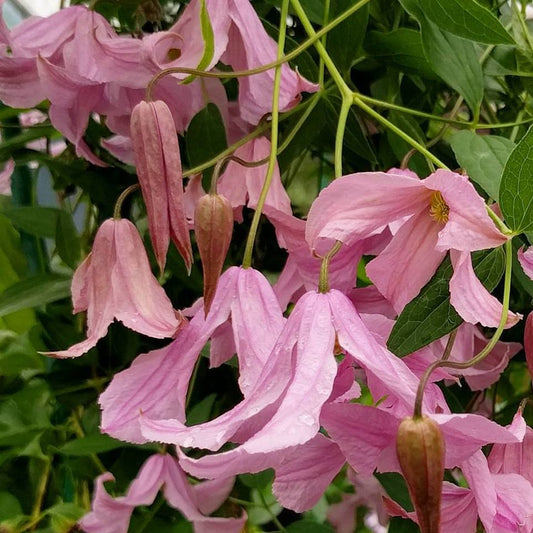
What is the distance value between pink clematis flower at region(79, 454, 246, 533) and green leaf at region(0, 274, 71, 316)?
0.12 metres

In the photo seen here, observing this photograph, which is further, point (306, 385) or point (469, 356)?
point (469, 356)

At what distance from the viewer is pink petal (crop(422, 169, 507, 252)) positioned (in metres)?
0.28

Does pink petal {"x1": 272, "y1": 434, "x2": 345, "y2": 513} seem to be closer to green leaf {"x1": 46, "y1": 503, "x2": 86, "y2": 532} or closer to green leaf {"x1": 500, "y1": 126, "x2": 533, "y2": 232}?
green leaf {"x1": 500, "y1": 126, "x2": 533, "y2": 232}

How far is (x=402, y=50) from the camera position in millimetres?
456

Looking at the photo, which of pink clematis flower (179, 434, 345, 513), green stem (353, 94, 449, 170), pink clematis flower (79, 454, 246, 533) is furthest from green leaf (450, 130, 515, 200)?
pink clematis flower (79, 454, 246, 533)

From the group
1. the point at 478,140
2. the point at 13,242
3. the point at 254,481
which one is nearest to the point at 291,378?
the point at 478,140

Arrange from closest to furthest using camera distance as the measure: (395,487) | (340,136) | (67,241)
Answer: (340,136), (395,487), (67,241)

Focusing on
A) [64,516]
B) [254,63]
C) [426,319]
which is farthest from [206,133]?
[64,516]

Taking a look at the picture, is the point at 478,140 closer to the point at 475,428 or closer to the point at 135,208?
the point at 475,428

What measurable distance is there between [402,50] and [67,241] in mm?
254

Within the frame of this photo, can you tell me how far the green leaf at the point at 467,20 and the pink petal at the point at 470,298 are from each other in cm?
12

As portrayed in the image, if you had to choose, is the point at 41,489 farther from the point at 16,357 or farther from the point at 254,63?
the point at 254,63

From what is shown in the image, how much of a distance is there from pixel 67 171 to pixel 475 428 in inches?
14.0

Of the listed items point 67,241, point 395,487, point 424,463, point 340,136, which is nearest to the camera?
point 424,463
